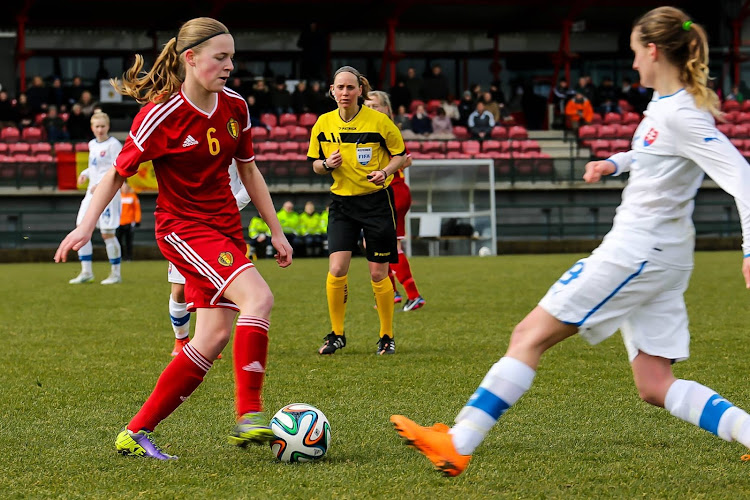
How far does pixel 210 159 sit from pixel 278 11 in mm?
27014

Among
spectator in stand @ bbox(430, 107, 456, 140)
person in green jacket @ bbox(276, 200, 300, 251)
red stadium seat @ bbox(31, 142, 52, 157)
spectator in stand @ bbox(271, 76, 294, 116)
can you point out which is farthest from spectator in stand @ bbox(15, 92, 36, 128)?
spectator in stand @ bbox(430, 107, 456, 140)

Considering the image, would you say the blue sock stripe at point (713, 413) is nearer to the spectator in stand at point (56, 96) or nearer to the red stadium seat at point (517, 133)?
the red stadium seat at point (517, 133)

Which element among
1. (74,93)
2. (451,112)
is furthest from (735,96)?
(74,93)

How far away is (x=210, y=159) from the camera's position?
13.4ft

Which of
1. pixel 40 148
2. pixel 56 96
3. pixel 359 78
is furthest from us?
pixel 56 96

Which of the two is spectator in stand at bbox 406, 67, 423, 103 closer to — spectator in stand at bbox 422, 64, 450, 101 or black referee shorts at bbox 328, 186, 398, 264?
spectator in stand at bbox 422, 64, 450, 101


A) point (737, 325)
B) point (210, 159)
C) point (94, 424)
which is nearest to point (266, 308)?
point (210, 159)

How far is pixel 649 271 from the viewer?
327cm

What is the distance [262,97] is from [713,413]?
2336 centimetres

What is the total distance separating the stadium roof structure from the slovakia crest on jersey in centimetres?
2552

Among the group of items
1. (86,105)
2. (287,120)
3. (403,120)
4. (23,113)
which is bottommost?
(403,120)

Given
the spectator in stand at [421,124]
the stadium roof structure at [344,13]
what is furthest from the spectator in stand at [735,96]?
the spectator in stand at [421,124]

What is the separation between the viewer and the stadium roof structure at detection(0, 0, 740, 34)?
95.0 ft

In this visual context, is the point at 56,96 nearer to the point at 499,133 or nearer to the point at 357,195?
the point at 499,133
